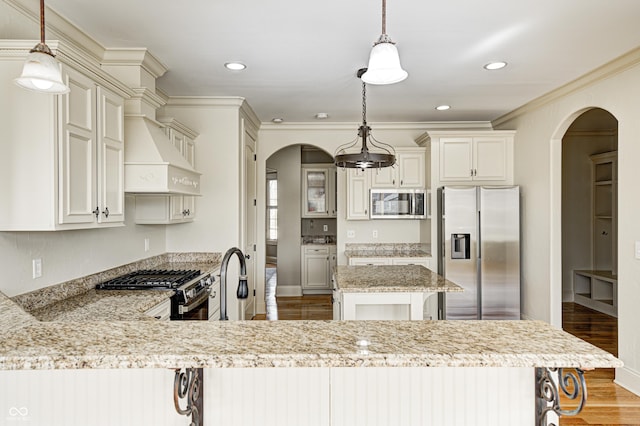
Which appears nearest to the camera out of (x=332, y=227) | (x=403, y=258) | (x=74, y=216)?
(x=74, y=216)

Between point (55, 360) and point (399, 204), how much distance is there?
4.61 m

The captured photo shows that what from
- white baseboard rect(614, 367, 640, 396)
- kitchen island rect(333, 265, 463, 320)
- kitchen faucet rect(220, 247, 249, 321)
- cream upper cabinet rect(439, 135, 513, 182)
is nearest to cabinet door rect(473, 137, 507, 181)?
cream upper cabinet rect(439, 135, 513, 182)

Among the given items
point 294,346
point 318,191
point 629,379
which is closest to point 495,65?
point 629,379

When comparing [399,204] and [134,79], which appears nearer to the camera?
[134,79]

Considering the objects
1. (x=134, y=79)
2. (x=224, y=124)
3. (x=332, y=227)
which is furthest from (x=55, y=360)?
(x=332, y=227)

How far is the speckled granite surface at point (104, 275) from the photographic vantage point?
2.29 metres

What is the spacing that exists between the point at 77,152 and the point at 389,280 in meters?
2.22

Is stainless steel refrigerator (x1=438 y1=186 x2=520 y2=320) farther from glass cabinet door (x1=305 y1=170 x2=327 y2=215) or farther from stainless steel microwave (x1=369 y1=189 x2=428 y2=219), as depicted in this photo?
glass cabinet door (x1=305 y1=170 x2=327 y2=215)

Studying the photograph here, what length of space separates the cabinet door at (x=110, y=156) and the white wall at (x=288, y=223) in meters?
4.23

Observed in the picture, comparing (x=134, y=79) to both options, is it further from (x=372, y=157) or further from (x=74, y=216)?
(x=372, y=157)

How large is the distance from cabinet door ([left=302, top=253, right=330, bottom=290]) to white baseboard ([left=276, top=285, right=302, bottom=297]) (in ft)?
0.39

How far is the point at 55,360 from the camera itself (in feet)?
3.38

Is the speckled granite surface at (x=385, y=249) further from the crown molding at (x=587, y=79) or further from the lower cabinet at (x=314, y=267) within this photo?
the crown molding at (x=587, y=79)

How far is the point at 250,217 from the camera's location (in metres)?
5.23
